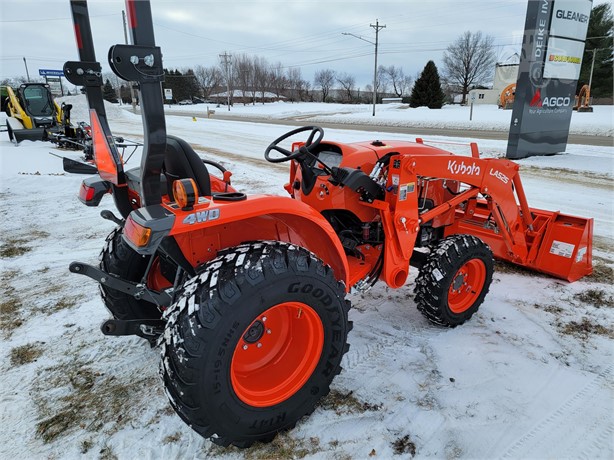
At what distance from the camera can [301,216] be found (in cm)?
215

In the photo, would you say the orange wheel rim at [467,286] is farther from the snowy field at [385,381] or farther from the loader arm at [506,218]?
the loader arm at [506,218]

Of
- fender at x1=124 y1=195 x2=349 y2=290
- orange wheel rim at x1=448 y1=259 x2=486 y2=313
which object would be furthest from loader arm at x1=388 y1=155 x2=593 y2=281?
fender at x1=124 y1=195 x2=349 y2=290

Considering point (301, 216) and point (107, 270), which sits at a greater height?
point (301, 216)

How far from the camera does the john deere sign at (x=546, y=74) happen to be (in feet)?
31.4

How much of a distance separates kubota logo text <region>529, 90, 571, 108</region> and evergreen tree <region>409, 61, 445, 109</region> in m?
28.3

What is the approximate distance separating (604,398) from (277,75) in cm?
7368

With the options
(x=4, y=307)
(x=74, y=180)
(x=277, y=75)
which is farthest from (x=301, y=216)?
(x=277, y=75)

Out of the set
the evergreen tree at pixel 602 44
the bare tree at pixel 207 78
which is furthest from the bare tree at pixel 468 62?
the bare tree at pixel 207 78

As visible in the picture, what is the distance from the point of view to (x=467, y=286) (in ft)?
10.8

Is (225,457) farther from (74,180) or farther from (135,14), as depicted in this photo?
(74,180)

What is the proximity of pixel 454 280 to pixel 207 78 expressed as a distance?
77052mm

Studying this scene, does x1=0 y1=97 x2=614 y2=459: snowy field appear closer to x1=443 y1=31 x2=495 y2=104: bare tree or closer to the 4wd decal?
the 4wd decal

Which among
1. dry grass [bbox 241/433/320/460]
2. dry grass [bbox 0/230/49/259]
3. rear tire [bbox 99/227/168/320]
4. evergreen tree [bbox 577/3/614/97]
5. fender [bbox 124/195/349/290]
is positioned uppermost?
evergreen tree [bbox 577/3/614/97]

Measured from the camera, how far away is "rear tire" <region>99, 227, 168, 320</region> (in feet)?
8.42
